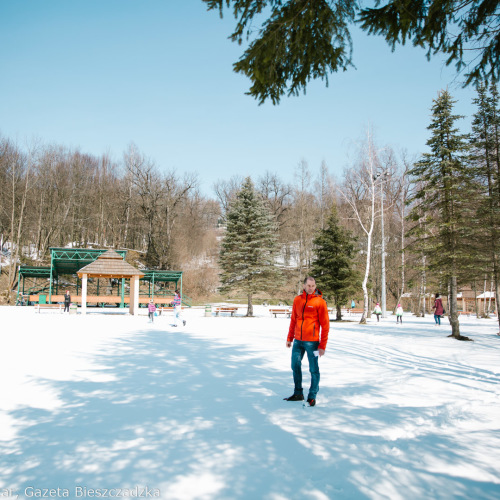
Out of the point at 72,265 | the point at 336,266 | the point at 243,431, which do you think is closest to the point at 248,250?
the point at 336,266

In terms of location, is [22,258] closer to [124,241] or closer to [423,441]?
[124,241]

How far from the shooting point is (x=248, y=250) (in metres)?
32.0

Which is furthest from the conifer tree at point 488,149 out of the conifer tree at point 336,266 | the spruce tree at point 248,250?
the spruce tree at point 248,250

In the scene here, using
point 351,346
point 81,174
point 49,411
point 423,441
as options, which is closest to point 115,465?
point 49,411

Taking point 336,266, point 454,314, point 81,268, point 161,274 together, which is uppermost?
point 336,266

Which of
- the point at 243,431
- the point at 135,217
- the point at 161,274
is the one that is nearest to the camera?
the point at 243,431

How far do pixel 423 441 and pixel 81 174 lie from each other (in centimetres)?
5426

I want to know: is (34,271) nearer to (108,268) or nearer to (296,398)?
(108,268)

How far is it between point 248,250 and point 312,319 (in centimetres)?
2654

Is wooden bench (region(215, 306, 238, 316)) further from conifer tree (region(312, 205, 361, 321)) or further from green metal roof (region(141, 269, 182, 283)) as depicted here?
conifer tree (region(312, 205, 361, 321))

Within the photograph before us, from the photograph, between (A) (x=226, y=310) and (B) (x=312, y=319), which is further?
(A) (x=226, y=310)

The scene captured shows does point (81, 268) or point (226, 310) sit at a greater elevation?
point (81, 268)

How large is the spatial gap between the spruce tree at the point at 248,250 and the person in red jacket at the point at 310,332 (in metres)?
24.7

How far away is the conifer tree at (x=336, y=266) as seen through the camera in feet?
84.0
